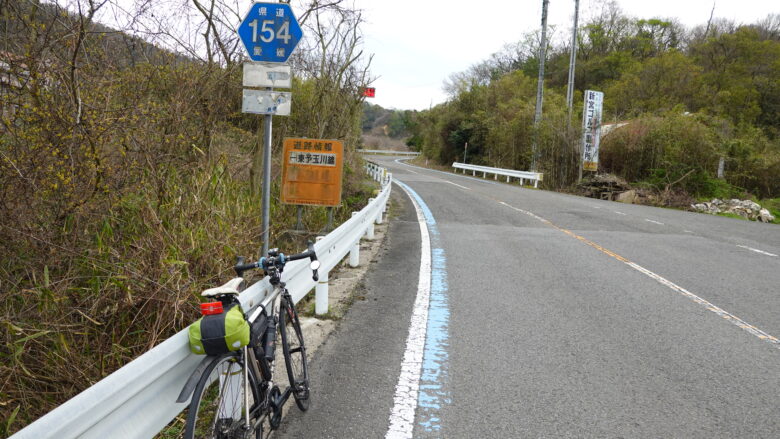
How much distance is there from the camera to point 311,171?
9656 millimetres

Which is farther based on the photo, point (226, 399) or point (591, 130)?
point (591, 130)

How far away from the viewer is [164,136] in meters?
5.91

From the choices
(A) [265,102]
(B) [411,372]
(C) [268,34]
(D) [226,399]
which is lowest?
(B) [411,372]

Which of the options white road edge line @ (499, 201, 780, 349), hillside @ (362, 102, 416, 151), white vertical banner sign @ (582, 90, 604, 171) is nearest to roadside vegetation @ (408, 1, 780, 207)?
white vertical banner sign @ (582, 90, 604, 171)

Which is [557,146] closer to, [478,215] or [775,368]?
[478,215]

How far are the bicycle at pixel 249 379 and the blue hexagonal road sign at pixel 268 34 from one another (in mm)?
2410

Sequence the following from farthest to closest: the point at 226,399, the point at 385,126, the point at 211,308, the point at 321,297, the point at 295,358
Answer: the point at 385,126 < the point at 321,297 < the point at 295,358 < the point at 226,399 < the point at 211,308

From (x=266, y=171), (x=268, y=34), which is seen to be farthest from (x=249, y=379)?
(x=268, y=34)

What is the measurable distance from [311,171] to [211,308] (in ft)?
24.0

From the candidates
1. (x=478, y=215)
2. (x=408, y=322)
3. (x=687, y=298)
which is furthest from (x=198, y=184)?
(x=478, y=215)

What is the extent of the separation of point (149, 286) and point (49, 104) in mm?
1730

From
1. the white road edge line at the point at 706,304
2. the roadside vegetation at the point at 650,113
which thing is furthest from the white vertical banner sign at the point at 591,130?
the white road edge line at the point at 706,304

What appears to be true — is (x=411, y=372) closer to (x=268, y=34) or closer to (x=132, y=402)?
(x=132, y=402)

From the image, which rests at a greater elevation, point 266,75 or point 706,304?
point 266,75
